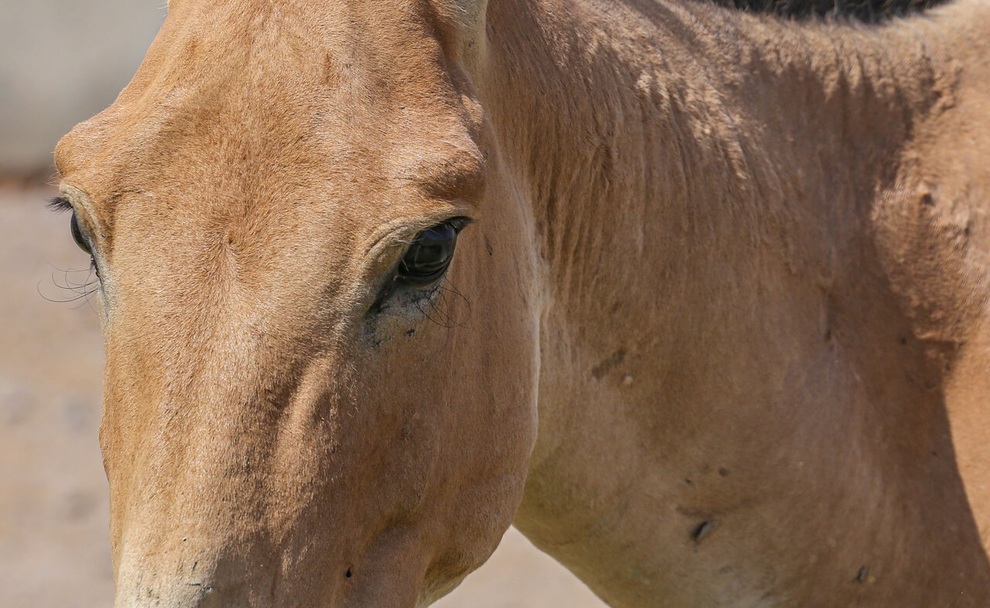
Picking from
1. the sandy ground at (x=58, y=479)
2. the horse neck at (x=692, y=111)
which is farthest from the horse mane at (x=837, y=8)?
the sandy ground at (x=58, y=479)

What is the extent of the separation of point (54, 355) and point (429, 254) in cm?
690

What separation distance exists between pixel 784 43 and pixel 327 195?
1519 millimetres

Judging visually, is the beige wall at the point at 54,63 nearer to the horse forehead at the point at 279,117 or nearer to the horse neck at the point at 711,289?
the horse neck at the point at 711,289

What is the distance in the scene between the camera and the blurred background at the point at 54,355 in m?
5.99

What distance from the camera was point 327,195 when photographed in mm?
1746

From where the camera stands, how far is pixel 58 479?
22.1 ft

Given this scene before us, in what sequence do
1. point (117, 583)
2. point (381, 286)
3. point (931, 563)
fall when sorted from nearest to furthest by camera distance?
1. point (117, 583)
2. point (381, 286)
3. point (931, 563)

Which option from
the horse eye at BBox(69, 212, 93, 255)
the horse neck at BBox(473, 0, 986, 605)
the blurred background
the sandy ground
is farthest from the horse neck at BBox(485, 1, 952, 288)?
the sandy ground

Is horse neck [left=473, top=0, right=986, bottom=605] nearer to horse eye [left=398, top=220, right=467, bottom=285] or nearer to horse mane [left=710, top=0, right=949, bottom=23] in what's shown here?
horse mane [left=710, top=0, right=949, bottom=23]

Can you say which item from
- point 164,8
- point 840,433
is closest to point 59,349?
point 164,8

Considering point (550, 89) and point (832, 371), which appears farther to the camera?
point (832, 371)

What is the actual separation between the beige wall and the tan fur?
8752 mm

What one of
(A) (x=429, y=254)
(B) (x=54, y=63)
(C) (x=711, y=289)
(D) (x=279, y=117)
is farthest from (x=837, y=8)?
(B) (x=54, y=63)

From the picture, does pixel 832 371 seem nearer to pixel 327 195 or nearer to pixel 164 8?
pixel 327 195
